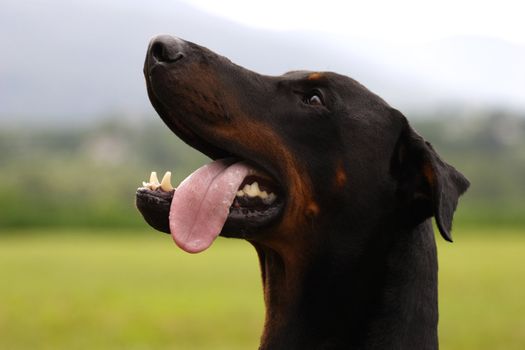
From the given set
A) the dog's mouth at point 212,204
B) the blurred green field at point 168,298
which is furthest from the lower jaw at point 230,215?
the blurred green field at point 168,298

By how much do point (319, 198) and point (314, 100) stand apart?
0.40 m

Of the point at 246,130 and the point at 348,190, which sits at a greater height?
the point at 246,130

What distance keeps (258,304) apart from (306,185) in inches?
338

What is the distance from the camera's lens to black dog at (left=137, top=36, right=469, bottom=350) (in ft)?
11.5

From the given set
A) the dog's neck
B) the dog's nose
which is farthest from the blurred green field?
the dog's nose

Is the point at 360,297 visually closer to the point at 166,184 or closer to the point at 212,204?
the point at 212,204

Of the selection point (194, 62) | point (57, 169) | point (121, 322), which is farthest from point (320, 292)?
point (57, 169)

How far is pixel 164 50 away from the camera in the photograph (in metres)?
3.41

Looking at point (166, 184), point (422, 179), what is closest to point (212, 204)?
point (166, 184)

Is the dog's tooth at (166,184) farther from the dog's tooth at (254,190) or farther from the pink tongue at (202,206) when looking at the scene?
the dog's tooth at (254,190)

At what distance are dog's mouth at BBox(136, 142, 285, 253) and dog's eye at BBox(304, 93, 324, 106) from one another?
363 mm

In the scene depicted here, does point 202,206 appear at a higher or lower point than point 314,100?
lower

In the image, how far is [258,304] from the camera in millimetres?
12031

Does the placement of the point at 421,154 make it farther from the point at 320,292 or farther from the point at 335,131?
the point at 320,292
